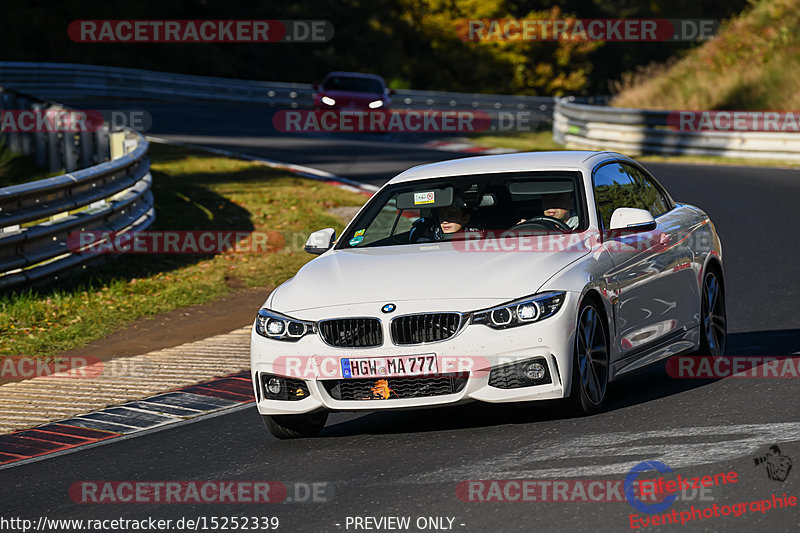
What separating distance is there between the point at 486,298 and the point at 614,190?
2.00m

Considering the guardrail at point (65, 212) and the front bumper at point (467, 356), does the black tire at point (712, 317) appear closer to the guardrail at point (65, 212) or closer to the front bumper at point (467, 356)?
the front bumper at point (467, 356)

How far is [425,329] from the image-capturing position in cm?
692

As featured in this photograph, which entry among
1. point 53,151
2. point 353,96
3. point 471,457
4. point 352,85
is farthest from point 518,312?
point 352,85

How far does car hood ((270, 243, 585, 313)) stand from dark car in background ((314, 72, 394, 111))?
1156 inches

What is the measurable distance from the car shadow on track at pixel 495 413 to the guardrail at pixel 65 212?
219 inches

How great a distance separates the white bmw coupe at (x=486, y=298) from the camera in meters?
6.90

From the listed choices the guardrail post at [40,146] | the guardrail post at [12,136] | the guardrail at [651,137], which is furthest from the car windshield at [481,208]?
the guardrail at [651,137]

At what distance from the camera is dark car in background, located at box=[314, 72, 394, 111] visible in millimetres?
36906

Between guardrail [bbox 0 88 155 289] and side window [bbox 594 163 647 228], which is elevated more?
side window [bbox 594 163 647 228]

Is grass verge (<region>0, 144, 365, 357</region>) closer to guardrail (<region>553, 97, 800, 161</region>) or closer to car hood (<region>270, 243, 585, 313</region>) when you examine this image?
car hood (<region>270, 243, 585, 313</region>)

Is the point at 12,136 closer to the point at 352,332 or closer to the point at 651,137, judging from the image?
the point at 651,137

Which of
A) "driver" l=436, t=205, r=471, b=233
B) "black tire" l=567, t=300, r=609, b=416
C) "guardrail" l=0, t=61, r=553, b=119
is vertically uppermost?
"driver" l=436, t=205, r=471, b=233

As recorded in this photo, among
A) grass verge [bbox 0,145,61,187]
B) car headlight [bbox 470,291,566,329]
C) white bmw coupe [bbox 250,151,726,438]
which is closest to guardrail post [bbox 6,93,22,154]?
grass verge [bbox 0,145,61,187]

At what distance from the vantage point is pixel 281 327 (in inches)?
285
